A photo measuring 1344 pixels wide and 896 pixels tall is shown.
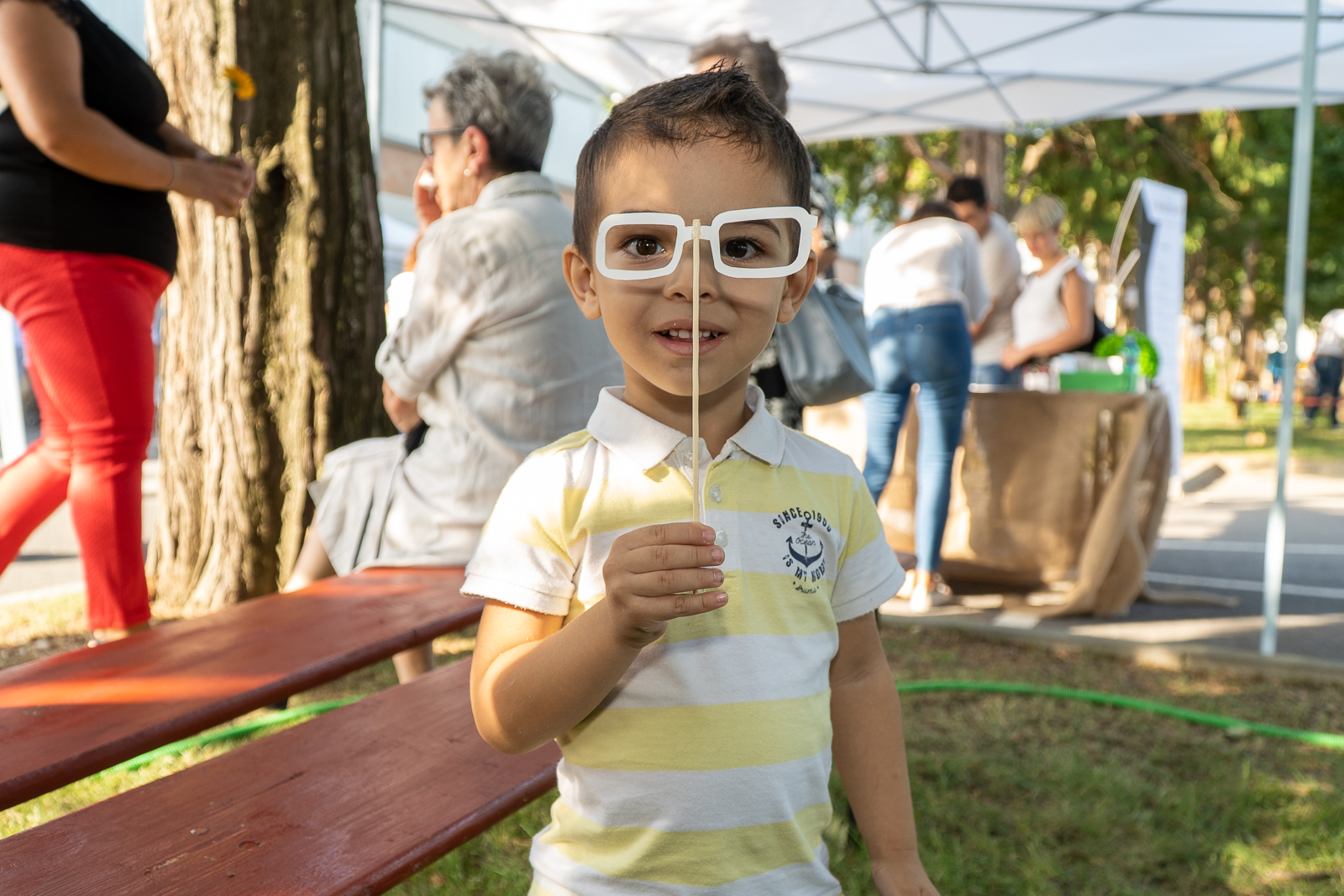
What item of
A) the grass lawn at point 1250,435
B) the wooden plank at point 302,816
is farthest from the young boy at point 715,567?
the grass lawn at point 1250,435

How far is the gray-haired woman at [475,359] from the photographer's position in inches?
96.2

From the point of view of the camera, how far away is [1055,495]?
499 cm

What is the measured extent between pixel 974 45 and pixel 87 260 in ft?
19.3

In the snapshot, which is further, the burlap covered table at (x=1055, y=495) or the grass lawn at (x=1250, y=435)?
the grass lawn at (x=1250, y=435)

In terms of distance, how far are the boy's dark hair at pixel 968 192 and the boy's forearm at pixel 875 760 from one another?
438cm

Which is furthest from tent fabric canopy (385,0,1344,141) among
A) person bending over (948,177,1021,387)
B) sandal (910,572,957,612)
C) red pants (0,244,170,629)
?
red pants (0,244,170,629)

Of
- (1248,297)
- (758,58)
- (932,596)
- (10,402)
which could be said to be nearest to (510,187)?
(758,58)

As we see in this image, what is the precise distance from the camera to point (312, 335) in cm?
360

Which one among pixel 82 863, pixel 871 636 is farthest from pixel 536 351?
pixel 82 863

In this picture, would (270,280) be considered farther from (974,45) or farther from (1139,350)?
(974,45)

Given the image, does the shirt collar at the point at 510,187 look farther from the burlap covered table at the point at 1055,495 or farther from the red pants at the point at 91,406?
the burlap covered table at the point at 1055,495

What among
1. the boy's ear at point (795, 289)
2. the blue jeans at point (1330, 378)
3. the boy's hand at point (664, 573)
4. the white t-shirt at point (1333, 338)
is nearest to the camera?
the boy's hand at point (664, 573)

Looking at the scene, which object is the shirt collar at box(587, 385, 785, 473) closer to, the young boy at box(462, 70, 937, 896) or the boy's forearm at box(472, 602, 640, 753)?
the young boy at box(462, 70, 937, 896)

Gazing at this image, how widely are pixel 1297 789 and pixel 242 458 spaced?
342cm
